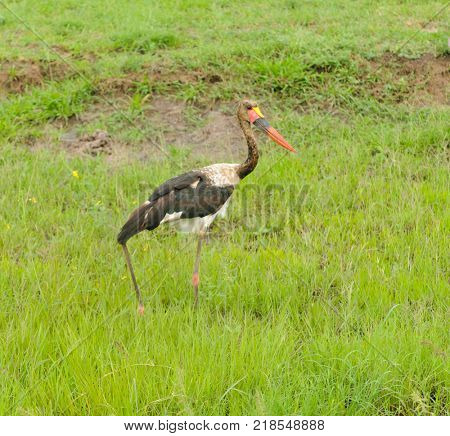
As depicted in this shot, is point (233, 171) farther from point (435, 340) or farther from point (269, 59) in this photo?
point (269, 59)

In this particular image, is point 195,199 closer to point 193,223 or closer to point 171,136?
point 193,223

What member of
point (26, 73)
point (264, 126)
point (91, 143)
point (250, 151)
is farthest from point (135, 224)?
point (26, 73)

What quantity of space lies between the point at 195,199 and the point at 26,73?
5.11 m

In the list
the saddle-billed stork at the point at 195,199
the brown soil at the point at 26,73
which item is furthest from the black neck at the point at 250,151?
the brown soil at the point at 26,73

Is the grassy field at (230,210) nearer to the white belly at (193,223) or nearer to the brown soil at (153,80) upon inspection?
the brown soil at (153,80)

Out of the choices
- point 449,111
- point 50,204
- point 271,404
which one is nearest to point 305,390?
point 271,404

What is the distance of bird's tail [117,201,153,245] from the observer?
3.66 m

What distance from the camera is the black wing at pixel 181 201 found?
148 inches

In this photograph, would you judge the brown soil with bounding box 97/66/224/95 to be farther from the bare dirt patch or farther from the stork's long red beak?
the stork's long red beak

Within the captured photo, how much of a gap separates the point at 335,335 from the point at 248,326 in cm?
49

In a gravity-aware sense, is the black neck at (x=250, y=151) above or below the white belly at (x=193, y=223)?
above

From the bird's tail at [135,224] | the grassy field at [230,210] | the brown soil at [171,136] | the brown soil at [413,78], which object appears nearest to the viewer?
the grassy field at [230,210]

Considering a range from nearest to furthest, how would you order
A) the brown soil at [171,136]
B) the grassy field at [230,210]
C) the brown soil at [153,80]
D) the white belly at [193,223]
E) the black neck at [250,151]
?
the grassy field at [230,210]
the white belly at [193,223]
the black neck at [250,151]
the brown soil at [171,136]
the brown soil at [153,80]

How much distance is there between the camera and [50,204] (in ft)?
17.5
